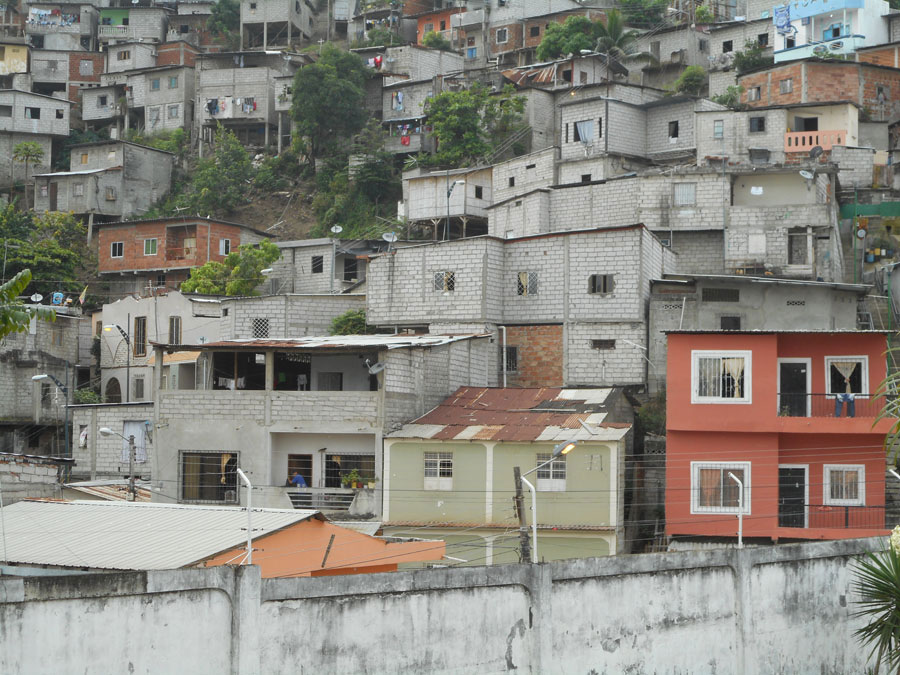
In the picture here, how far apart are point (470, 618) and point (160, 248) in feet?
154

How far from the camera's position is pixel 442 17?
80.5 metres

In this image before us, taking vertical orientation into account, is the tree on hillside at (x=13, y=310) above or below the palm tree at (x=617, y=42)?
below

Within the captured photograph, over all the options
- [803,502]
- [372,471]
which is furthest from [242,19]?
[803,502]

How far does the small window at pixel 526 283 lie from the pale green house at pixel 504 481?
24.4 ft

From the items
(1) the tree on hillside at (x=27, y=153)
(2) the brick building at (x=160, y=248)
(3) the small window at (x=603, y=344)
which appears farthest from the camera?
(1) the tree on hillside at (x=27, y=153)

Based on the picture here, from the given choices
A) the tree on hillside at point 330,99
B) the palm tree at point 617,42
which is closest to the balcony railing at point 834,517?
the palm tree at point 617,42

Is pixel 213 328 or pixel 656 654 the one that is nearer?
pixel 656 654

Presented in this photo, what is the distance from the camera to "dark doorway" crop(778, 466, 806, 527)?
30141mm

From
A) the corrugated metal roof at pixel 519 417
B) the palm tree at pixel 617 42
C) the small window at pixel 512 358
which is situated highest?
the palm tree at pixel 617 42

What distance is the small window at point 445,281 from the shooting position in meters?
40.9

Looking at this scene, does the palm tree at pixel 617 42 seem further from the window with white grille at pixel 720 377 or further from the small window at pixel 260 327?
the window with white grille at pixel 720 377

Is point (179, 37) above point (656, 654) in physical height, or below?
above

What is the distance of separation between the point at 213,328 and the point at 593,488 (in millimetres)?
21900

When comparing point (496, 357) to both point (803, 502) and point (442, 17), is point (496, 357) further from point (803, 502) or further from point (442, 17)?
point (442, 17)
